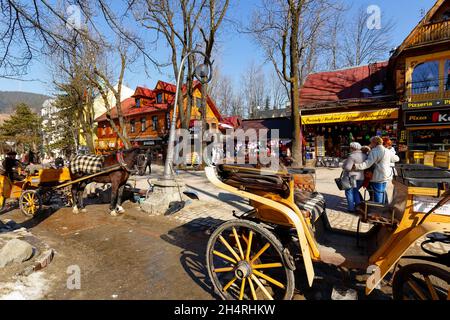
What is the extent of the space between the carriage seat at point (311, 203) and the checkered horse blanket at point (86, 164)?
537 cm

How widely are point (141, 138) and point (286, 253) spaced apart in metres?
26.4

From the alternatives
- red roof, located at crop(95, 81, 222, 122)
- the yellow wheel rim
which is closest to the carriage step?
the yellow wheel rim

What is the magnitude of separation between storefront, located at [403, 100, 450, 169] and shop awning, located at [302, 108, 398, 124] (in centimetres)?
78

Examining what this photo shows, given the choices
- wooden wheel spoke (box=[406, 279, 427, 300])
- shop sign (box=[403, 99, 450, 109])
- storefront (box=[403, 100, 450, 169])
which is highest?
shop sign (box=[403, 99, 450, 109])

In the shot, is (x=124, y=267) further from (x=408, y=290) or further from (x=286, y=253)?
(x=408, y=290)

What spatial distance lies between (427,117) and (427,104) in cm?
74

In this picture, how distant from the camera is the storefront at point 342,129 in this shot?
48.8ft

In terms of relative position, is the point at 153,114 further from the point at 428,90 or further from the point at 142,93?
the point at 428,90

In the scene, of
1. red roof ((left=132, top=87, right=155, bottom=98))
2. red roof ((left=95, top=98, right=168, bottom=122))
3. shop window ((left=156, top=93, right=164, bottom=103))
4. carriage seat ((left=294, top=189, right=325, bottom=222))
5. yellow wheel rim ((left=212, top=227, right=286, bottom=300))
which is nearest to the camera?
yellow wheel rim ((left=212, top=227, right=286, bottom=300))

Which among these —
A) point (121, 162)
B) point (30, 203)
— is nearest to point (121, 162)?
point (121, 162)

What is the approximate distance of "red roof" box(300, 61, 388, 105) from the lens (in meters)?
17.2

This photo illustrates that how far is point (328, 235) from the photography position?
11.3ft

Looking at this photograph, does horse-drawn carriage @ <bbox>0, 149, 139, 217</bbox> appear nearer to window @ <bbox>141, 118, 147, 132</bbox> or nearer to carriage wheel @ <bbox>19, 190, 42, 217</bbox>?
carriage wheel @ <bbox>19, 190, 42, 217</bbox>

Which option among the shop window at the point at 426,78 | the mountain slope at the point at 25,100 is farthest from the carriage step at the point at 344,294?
the shop window at the point at 426,78
